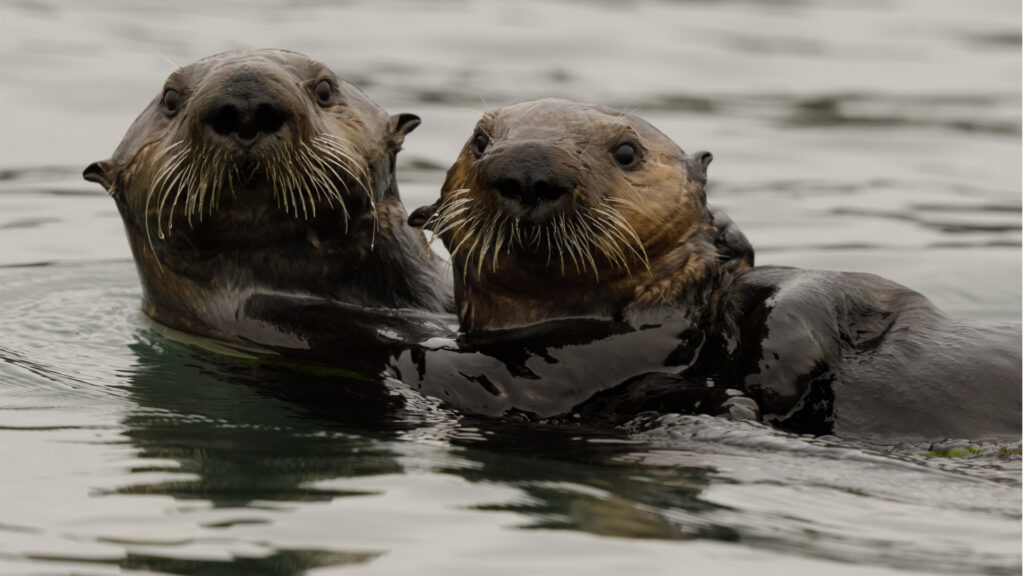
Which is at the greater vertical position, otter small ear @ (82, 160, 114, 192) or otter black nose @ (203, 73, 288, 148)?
otter black nose @ (203, 73, 288, 148)

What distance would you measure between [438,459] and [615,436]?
678mm

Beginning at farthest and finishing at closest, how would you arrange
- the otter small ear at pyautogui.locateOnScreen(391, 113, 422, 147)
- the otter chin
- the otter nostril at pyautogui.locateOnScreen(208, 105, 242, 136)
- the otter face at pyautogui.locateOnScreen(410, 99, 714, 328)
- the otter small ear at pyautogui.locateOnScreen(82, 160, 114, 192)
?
the otter small ear at pyautogui.locateOnScreen(391, 113, 422, 147) → the otter small ear at pyautogui.locateOnScreen(82, 160, 114, 192) → the otter chin → the otter nostril at pyautogui.locateOnScreen(208, 105, 242, 136) → the otter face at pyautogui.locateOnScreen(410, 99, 714, 328)

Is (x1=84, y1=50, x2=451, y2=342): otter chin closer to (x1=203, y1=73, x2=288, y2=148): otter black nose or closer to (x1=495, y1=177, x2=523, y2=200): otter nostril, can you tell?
(x1=203, y1=73, x2=288, y2=148): otter black nose

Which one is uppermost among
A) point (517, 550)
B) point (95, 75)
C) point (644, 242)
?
point (95, 75)

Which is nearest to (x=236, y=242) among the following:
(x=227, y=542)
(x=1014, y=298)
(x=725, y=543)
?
(x=227, y=542)

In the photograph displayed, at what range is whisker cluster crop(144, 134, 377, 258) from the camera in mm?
6234

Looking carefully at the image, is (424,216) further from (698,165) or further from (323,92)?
(698,165)

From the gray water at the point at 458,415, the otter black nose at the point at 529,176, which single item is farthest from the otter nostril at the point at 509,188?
the gray water at the point at 458,415

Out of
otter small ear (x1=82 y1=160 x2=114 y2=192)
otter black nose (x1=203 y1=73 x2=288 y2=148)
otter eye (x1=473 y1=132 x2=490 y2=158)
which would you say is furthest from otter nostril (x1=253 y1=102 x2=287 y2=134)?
otter small ear (x1=82 y1=160 x2=114 y2=192)

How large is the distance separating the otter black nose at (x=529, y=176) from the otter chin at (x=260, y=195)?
1.05 metres

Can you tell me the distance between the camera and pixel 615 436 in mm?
5578

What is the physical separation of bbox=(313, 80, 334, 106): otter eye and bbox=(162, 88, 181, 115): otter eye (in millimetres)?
566

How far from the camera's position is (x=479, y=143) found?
608 cm

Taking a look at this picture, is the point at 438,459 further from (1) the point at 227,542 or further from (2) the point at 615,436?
(1) the point at 227,542
